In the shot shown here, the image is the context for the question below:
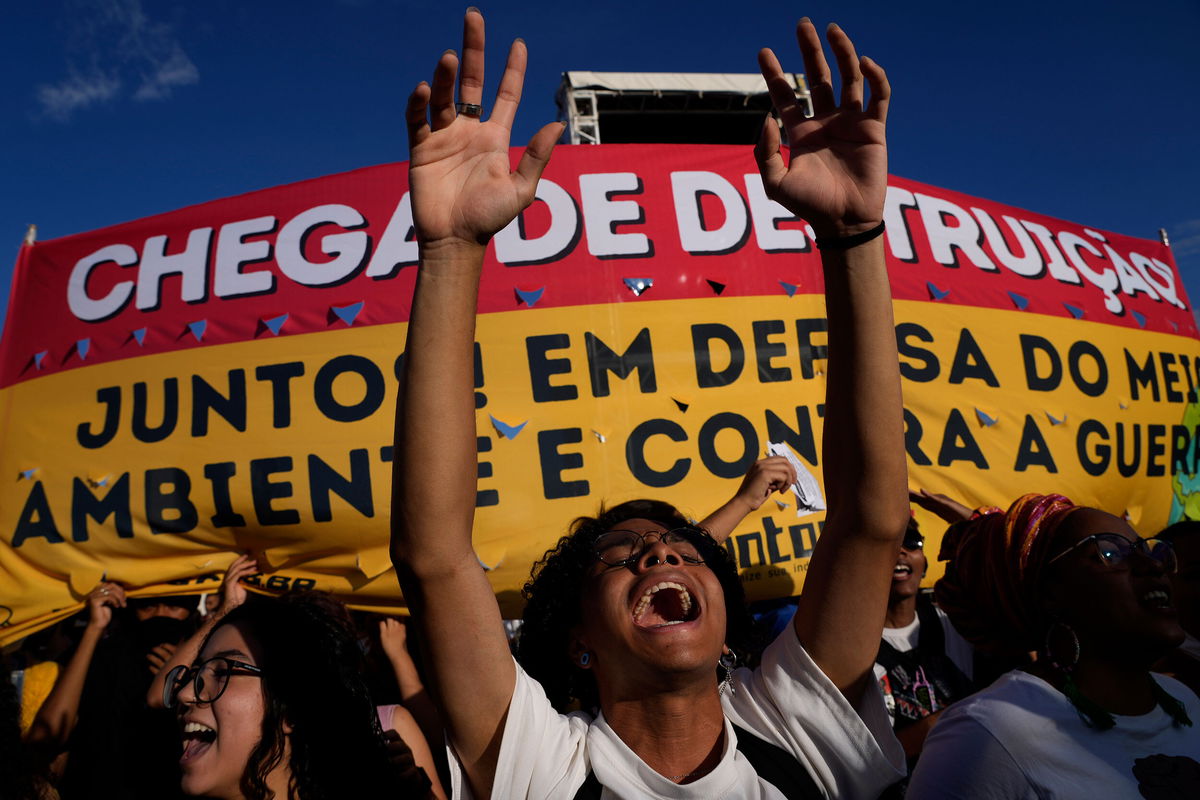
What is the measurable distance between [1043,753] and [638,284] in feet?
7.38

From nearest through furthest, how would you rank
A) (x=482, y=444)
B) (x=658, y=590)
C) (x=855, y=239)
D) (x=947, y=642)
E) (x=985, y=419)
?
(x=855, y=239), (x=658, y=590), (x=947, y=642), (x=482, y=444), (x=985, y=419)

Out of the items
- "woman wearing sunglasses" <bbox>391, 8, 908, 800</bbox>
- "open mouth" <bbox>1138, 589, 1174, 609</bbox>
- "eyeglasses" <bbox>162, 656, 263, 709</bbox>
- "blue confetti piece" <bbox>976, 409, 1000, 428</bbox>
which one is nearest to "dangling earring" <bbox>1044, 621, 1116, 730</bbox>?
"open mouth" <bbox>1138, 589, 1174, 609</bbox>

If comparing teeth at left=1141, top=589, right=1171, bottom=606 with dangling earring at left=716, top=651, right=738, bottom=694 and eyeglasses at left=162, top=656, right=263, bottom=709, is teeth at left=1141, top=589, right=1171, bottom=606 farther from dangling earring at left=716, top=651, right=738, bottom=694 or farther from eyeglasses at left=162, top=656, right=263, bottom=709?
eyeglasses at left=162, top=656, right=263, bottom=709

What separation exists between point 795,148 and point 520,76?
1.69ft

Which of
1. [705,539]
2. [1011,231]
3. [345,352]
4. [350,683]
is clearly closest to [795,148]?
[705,539]

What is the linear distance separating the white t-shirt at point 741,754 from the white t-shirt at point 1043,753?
151 millimetres

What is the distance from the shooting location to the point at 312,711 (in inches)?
63.1

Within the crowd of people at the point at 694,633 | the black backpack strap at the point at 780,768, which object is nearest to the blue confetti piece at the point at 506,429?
the crowd of people at the point at 694,633

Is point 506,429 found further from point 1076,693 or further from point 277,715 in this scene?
point 1076,693

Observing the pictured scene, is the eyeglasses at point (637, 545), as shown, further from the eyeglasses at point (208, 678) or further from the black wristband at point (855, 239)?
the eyeglasses at point (208, 678)

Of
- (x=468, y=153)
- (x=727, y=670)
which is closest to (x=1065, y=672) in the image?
(x=727, y=670)

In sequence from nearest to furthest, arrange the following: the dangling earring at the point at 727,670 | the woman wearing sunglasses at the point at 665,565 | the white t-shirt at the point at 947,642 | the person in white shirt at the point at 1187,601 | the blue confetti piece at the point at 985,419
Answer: the woman wearing sunglasses at the point at 665,565 < the dangling earring at the point at 727,670 < the person in white shirt at the point at 1187,601 < the white t-shirt at the point at 947,642 < the blue confetti piece at the point at 985,419

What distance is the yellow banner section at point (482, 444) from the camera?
2.98 m

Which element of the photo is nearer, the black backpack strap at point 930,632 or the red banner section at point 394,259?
the black backpack strap at point 930,632
